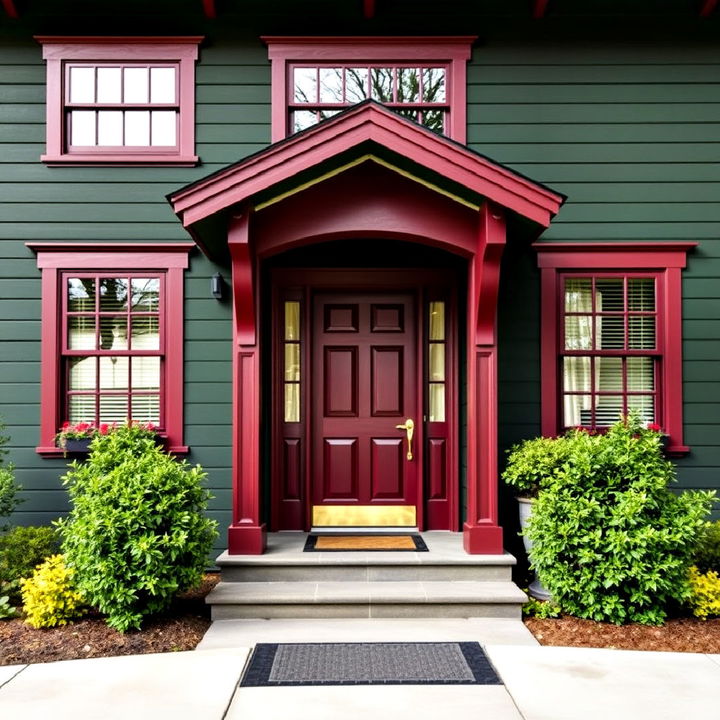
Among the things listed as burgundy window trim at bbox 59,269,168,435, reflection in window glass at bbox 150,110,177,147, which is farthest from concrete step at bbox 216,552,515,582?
reflection in window glass at bbox 150,110,177,147

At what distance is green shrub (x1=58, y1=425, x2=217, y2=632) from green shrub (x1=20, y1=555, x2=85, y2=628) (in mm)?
156

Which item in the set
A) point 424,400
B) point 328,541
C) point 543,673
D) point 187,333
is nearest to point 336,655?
point 543,673

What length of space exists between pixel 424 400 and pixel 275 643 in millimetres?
2670

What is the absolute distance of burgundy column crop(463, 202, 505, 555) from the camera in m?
5.16

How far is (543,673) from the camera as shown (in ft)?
12.5

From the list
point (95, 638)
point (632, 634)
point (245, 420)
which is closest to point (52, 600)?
point (95, 638)

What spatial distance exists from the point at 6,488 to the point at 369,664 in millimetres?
3386

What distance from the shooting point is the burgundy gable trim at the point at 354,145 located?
189 inches

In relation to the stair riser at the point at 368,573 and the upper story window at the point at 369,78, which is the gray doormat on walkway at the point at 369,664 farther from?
the upper story window at the point at 369,78

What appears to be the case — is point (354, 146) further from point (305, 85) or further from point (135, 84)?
point (135, 84)

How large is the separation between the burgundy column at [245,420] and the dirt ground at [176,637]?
646 mm

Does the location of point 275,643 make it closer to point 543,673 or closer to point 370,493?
point 543,673

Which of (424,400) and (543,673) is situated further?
(424,400)

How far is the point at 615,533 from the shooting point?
460 cm
